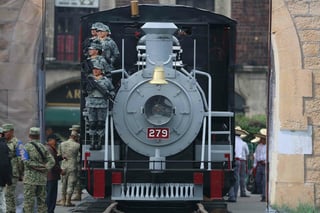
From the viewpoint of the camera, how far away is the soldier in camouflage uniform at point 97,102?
12703 millimetres

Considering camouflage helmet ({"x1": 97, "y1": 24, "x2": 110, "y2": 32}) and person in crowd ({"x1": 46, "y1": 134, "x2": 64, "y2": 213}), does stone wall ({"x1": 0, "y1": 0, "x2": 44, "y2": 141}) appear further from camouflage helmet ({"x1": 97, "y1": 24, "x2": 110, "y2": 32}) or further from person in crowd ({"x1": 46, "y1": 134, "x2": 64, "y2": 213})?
camouflage helmet ({"x1": 97, "y1": 24, "x2": 110, "y2": 32})

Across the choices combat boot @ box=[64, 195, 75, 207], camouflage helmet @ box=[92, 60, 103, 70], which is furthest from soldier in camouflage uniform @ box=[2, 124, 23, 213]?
combat boot @ box=[64, 195, 75, 207]

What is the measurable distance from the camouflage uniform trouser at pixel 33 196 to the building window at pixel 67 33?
21760 millimetres

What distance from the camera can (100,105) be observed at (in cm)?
1280

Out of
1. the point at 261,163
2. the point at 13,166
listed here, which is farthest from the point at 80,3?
the point at 13,166

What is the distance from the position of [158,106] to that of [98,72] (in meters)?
1.12

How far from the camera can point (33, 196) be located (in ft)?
41.5

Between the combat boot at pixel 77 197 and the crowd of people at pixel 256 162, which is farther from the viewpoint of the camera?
the crowd of people at pixel 256 162

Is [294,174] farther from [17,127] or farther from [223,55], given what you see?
[17,127]

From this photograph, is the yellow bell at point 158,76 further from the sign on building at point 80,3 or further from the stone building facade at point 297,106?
the sign on building at point 80,3

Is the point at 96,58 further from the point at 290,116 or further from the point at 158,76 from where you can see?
the point at 290,116

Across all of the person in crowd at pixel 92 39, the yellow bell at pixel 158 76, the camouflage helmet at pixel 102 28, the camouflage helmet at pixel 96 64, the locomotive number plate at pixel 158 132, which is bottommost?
the locomotive number plate at pixel 158 132

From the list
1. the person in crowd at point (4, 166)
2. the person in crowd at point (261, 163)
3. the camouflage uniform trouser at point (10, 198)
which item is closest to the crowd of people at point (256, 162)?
the person in crowd at point (261, 163)

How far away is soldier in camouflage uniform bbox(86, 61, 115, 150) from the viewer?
12.7m
